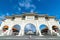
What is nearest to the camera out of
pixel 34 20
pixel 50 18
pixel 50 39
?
pixel 50 39

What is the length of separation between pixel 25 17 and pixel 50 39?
13.1 m

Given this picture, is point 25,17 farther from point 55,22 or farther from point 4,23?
point 55,22

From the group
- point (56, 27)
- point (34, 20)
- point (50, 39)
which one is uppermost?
point (34, 20)

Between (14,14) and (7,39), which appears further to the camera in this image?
(14,14)

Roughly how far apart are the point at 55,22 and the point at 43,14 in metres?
4.34

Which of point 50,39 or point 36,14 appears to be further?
point 36,14

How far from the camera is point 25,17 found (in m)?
26.7

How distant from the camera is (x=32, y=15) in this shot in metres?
26.4

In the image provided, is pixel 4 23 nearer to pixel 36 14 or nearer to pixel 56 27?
pixel 36 14

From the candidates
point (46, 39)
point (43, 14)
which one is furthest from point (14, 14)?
point (46, 39)

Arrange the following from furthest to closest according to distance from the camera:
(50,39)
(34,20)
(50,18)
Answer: (50,18) < (34,20) < (50,39)

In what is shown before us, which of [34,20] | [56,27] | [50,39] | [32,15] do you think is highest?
[32,15]

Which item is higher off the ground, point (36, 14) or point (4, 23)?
point (36, 14)

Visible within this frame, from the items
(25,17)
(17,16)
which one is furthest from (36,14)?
(17,16)
